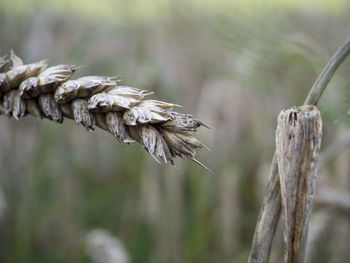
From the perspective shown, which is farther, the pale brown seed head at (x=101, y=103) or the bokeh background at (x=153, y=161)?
the bokeh background at (x=153, y=161)

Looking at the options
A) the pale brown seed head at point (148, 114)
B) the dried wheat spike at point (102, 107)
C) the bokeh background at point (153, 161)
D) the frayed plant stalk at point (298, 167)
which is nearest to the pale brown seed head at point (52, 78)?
the dried wheat spike at point (102, 107)

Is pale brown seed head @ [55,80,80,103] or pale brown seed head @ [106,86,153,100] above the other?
pale brown seed head @ [106,86,153,100]

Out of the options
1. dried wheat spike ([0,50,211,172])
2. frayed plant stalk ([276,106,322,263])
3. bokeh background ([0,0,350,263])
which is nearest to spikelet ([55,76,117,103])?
dried wheat spike ([0,50,211,172])

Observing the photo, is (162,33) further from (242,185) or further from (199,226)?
(199,226)

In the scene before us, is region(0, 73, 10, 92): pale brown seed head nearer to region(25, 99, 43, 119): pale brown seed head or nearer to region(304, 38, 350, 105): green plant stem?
region(25, 99, 43, 119): pale brown seed head

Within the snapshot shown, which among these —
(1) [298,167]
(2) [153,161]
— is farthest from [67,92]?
(2) [153,161]

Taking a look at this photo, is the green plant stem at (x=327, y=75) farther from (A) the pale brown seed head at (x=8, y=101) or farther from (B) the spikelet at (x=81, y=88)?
(A) the pale brown seed head at (x=8, y=101)

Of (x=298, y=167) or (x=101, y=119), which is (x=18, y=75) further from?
(x=298, y=167)
